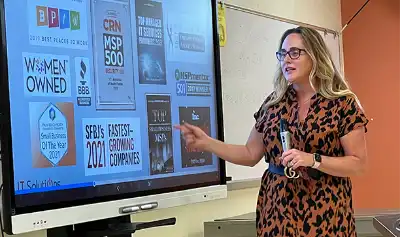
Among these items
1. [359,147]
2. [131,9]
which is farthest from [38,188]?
[359,147]

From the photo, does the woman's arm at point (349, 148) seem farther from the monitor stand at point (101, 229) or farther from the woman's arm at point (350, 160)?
the monitor stand at point (101, 229)

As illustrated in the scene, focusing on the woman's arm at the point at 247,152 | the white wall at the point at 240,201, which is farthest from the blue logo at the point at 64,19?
the woman's arm at the point at 247,152

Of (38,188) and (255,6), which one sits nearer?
(38,188)

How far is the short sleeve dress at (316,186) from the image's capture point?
87.7 inches

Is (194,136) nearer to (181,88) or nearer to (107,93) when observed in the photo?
(181,88)

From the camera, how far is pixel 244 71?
3.48 m

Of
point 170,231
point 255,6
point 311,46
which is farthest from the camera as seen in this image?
point 255,6

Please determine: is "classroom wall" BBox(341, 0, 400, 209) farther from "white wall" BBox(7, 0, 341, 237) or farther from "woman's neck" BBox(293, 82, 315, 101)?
"woman's neck" BBox(293, 82, 315, 101)

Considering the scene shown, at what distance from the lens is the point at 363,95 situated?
4789 mm

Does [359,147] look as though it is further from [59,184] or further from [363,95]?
[363,95]

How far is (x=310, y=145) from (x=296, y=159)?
18cm

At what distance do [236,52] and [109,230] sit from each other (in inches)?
66.5

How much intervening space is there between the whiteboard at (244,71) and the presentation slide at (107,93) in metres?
0.76

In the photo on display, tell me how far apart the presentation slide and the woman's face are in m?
0.34
